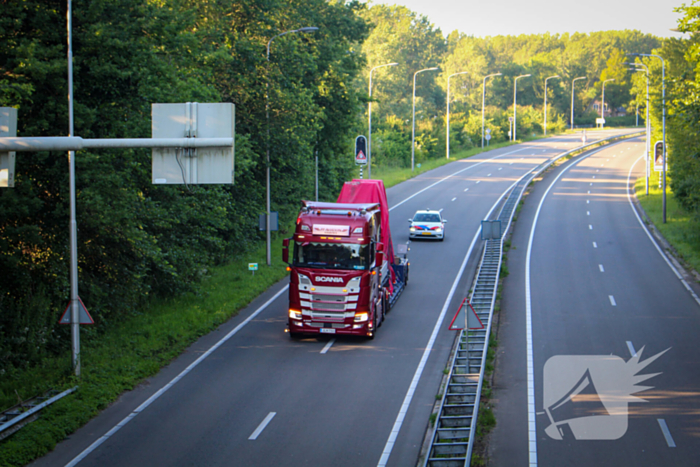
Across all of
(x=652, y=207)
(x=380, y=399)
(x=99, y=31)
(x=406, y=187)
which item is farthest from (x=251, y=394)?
(x=406, y=187)

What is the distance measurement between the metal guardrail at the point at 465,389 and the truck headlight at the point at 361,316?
2890 mm

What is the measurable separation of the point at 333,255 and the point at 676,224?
30350 millimetres

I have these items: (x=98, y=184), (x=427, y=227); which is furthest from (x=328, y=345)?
(x=427, y=227)

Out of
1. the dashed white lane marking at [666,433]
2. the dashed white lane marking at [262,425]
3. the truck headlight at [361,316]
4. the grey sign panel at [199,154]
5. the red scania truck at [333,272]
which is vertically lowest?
the dashed white lane marking at [666,433]

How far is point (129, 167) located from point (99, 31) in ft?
12.8

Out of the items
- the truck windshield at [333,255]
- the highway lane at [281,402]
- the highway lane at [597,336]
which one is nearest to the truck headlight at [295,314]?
the highway lane at [281,402]

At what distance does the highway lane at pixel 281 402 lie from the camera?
41.1 feet

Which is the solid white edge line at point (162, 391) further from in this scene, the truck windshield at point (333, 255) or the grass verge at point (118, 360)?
the truck windshield at point (333, 255)

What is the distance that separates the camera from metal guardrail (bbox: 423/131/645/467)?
12109 mm

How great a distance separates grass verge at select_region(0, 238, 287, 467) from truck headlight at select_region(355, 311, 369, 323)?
518 centimetres

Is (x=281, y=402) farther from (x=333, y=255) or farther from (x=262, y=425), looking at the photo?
(x=333, y=255)

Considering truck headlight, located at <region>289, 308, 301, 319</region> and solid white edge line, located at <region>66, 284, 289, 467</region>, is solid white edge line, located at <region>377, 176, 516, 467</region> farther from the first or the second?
solid white edge line, located at <region>66, 284, 289, 467</region>

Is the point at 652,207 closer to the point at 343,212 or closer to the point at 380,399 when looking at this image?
the point at 343,212

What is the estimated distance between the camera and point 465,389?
15867 mm
